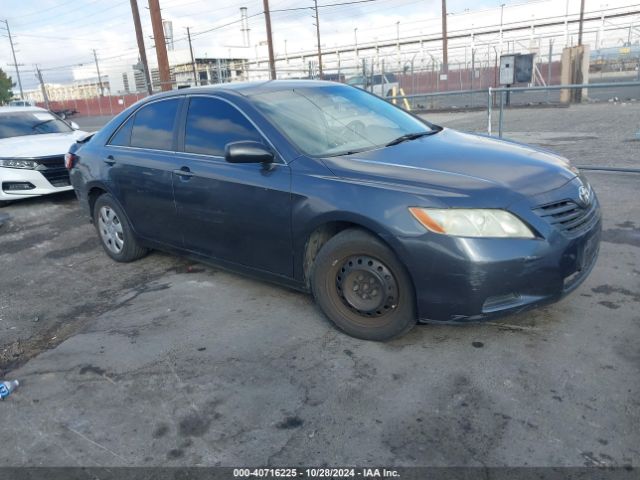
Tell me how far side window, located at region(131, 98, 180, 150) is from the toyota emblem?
3.11 metres

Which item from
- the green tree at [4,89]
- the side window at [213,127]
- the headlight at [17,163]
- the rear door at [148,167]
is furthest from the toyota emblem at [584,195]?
the green tree at [4,89]

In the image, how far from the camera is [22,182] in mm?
7957

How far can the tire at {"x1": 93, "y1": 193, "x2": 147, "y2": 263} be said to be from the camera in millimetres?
5152

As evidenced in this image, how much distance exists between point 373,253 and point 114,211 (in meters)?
3.09

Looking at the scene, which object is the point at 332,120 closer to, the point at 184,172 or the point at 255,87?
the point at 255,87

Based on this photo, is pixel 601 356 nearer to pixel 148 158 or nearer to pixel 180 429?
pixel 180 429

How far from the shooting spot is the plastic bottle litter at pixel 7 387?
3.13m

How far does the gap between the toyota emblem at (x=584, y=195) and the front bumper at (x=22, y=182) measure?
7.46 metres

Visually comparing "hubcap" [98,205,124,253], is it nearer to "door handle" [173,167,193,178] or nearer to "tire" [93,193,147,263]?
"tire" [93,193,147,263]

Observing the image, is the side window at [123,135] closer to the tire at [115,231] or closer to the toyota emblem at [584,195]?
the tire at [115,231]

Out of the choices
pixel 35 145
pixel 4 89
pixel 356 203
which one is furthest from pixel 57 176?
pixel 4 89

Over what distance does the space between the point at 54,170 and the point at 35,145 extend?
0.62 metres

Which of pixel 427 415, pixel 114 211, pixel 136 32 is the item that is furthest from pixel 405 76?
pixel 427 415

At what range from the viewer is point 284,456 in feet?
8.14
